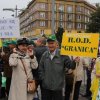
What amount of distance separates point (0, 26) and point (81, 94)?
2.89 metres

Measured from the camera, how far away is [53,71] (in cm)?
735

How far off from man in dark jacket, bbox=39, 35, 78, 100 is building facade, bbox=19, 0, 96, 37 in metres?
112

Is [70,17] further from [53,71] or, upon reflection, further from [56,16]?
[53,71]

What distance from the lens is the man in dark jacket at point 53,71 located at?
7.35m

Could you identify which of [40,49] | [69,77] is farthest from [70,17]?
[69,77]

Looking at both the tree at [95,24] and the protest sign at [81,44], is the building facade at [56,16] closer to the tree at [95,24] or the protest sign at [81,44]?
the tree at [95,24]

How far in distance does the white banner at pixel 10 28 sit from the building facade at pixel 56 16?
10827cm

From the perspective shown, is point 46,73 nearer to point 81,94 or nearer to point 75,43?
point 75,43

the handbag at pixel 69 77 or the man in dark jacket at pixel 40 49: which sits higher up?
the man in dark jacket at pixel 40 49

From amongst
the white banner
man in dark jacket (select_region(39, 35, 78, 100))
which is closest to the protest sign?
man in dark jacket (select_region(39, 35, 78, 100))

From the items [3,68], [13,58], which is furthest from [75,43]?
[3,68]

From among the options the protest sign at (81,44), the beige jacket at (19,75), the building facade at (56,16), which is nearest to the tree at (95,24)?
the protest sign at (81,44)

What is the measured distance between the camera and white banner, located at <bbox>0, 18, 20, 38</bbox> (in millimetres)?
11000

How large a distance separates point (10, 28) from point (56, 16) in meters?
119
